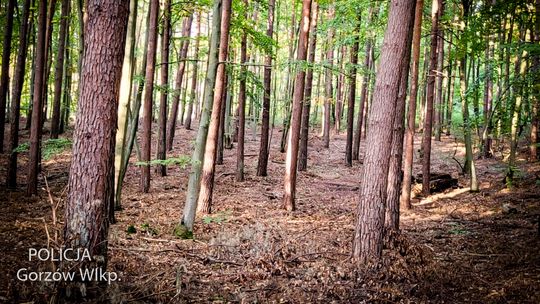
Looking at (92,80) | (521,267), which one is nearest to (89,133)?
(92,80)

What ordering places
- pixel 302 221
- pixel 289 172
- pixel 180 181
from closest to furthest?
1. pixel 302 221
2. pixel 289 172
3. pixel 180 181

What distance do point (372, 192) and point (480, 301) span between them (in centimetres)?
226

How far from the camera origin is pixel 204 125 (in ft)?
26.7

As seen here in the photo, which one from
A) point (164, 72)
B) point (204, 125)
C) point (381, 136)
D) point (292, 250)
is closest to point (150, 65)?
point (164, 72)

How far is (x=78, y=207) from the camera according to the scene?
462 centimetres

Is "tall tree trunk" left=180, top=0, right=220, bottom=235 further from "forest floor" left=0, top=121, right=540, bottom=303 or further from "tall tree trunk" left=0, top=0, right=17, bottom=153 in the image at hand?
"tall tree trunk" left=0, top=0, right=17, bottom=153

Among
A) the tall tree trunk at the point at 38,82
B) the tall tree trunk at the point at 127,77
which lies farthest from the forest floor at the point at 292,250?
the tall tree trunk at the point at 127,77

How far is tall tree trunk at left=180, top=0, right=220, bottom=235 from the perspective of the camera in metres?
8.13

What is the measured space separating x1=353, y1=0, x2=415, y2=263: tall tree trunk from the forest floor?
46 cm

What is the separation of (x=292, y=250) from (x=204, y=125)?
319 cm

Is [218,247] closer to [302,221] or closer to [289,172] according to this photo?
[302,221]

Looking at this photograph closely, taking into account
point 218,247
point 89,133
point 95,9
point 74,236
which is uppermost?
point 95,9

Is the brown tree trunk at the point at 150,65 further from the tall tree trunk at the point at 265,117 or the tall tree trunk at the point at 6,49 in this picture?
the tall tree trunk at the point at 265,117

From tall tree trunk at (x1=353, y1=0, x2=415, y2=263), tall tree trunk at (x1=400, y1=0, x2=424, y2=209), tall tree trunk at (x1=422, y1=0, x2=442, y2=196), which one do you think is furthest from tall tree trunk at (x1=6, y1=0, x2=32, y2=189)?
tall tree trunk at (x1=422, y1=0, x2=442, y2=196)
